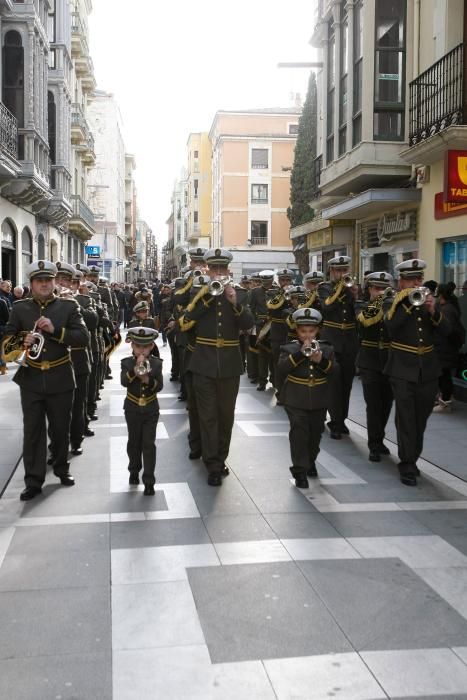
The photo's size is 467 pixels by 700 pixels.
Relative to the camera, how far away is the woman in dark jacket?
10.9 meters

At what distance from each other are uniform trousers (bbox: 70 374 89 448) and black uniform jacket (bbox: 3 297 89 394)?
1.34 meters

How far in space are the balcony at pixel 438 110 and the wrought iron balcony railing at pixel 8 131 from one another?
403 inches

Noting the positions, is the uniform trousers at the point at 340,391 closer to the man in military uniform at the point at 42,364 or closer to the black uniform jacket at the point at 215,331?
the black uniform jacket at the point at 215,331

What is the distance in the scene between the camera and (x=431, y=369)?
7.67 metres

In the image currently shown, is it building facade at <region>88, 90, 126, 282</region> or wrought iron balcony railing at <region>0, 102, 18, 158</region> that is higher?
building facade at <region>88, 90, 126, 282</region>

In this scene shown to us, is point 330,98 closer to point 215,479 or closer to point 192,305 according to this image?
point 192,305

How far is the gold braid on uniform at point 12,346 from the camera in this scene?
678cm

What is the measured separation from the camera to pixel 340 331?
9836mm

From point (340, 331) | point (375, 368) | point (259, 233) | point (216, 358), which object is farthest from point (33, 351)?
point (259, 233)

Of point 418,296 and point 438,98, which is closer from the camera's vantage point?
point 418,296

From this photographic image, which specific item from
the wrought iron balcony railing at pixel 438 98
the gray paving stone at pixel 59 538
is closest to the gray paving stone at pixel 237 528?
the gray paving stone at pixel 59 538

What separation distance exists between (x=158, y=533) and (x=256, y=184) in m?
57.9

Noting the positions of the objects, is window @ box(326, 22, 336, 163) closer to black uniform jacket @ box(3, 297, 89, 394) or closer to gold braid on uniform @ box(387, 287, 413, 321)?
gold braid on uniform @ box(387, 287, 413, 321)

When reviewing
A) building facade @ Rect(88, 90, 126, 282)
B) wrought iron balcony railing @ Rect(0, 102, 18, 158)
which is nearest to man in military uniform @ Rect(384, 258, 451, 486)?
wrought iron balcony railing @ Rect(0, 102, 18, 158)
